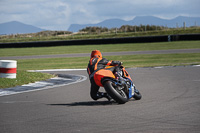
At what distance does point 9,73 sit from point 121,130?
8591mm

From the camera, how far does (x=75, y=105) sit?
859 cm

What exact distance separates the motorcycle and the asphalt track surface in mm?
187

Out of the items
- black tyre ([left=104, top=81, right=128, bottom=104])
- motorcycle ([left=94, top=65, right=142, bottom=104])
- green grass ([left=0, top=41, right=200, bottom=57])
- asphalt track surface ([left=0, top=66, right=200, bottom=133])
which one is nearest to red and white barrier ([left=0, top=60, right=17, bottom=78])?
asphalt track surface ([left=0, top=66, right=200, bottom=133])

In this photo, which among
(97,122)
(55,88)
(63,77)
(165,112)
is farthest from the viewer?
(63,77)

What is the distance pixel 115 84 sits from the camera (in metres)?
8.39

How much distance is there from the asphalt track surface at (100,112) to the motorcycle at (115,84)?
19 centimetres

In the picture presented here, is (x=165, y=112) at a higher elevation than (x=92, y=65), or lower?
lower

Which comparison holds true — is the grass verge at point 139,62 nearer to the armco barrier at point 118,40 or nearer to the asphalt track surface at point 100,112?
the asphalt track surface at point 100,112

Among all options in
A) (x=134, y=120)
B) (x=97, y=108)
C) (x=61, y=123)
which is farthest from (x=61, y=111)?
(x=134, y=120)

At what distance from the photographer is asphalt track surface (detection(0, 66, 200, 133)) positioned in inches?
239

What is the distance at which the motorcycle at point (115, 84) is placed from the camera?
8.24 metres

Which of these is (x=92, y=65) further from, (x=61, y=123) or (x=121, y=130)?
(x=121, y=130)

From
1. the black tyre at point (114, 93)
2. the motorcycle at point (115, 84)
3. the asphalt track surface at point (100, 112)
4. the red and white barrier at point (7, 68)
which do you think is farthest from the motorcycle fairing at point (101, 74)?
the red and white barrier at point (7, 68)

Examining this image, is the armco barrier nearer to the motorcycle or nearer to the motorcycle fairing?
the motorcycle
